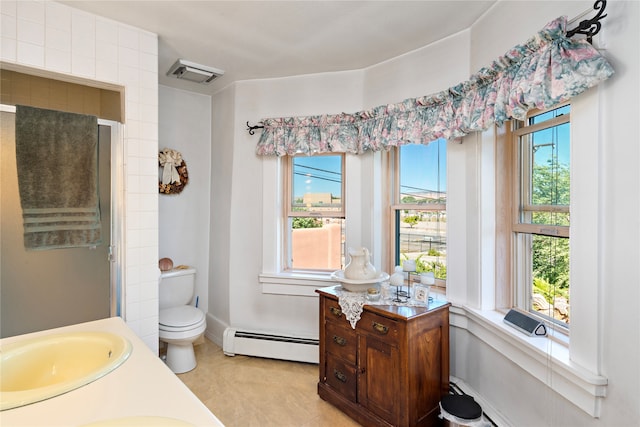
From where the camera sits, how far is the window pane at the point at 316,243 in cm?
292

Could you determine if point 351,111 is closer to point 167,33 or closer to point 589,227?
point 167,33

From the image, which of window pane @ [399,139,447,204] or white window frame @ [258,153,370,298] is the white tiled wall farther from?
window pane @ [399,139,447,204]

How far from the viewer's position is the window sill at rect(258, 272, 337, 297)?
2811 millimetres

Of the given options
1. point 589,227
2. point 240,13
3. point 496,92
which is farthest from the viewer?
point 240,13

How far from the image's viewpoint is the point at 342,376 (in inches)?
83.0

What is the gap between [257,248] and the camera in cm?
299

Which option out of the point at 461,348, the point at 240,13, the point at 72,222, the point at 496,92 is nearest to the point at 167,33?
the point at 240,13

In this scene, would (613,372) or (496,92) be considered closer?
(613,372)

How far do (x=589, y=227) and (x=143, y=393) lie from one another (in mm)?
1697

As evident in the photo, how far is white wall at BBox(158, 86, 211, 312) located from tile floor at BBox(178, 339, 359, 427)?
862mm

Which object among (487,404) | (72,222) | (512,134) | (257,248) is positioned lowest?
(487,404)

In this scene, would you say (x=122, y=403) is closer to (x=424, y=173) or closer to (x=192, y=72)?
(x=424, y=173)

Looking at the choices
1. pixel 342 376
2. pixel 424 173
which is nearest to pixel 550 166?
pixel 424 173

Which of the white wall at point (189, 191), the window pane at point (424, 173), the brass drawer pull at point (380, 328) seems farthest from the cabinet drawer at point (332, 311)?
the white wall at point (189, 191)
